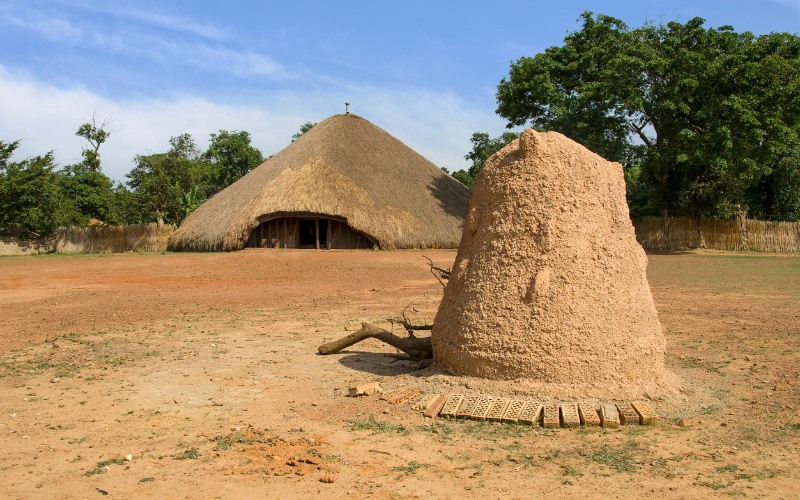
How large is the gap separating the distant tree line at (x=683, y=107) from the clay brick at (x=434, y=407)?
19.1 meters

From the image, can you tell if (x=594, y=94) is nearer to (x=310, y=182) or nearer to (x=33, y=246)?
(x=310, y=182)

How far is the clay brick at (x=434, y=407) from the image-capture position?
5234mm

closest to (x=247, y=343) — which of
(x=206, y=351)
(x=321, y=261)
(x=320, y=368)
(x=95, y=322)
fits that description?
(x=206, y=351)

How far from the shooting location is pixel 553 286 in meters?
5.53

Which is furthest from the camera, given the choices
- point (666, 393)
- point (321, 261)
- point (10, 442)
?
point (321, 261)

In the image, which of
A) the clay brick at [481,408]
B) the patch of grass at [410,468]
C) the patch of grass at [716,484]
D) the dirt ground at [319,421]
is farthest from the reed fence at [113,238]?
the patch of grass at [716,484]

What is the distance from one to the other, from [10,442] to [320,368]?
111 inches

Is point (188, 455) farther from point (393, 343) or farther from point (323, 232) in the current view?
point (323, 232)

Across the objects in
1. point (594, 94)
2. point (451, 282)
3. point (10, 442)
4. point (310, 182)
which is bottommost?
point (10, 442)

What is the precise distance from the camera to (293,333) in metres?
8.84

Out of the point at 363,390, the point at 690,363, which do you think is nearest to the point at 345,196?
the point at 690,363

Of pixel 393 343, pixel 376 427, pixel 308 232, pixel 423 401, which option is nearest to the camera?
pixel 376 427

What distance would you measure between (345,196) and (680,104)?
12081 mm

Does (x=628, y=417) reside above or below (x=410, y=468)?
above
